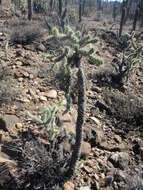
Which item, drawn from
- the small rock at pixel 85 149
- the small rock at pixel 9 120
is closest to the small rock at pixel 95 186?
the small rock at pixel 85 149

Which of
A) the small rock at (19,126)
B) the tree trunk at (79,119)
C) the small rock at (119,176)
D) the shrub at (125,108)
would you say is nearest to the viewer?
the tree trunk at (79,119)

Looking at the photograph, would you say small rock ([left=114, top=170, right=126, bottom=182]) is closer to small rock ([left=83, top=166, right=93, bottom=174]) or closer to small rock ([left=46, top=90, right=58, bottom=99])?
small rock ([left=83, top=166, right=93, bottom=174])

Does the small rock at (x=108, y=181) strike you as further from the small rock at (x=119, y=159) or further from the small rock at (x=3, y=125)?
the small rock at (x=3, y=125)

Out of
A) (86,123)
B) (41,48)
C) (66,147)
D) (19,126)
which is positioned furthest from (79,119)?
(41,48)


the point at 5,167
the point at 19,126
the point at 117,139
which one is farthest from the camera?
the point at 117,139

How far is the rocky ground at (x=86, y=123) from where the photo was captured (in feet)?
13.6

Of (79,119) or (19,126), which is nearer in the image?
(79,119)

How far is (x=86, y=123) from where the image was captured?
210 inches

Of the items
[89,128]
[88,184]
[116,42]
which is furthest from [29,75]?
[116,42]

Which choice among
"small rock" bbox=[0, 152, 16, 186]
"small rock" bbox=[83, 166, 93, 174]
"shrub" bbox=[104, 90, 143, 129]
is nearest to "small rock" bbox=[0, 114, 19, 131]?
"small rock" bbox=[0, 152, 16, 186]

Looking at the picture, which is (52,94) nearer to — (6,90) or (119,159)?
(6,90)

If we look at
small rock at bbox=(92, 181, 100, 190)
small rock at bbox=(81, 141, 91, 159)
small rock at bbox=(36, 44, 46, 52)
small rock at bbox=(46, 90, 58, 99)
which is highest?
small rock at bbox=(36, 44, 46, 52)

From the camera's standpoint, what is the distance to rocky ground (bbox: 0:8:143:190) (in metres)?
4.14

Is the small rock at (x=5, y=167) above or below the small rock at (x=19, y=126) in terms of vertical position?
below
